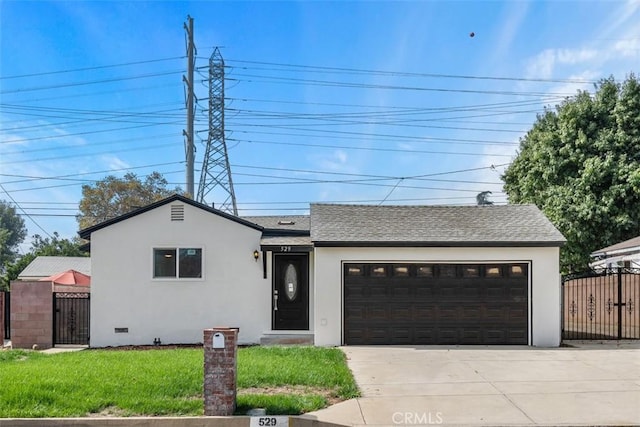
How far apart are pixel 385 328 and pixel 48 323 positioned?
27.8 feet

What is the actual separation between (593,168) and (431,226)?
11.5m

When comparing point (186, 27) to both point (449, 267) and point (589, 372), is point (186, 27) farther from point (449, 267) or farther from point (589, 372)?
point (589, 372)

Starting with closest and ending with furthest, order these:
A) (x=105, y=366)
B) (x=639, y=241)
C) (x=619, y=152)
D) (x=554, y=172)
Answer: (x=105, y=366) → (x=639, y=241) → (x=619, y=152) → (x=554, y=172)

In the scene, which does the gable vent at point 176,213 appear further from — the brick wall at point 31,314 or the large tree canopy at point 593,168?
the large tree canopy at point 593,168

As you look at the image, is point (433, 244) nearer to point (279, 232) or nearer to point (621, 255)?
point (279, 232)

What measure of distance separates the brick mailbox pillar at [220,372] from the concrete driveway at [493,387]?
109cm

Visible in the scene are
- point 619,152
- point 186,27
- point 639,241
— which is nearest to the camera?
point 639,241

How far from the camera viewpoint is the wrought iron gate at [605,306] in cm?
1360

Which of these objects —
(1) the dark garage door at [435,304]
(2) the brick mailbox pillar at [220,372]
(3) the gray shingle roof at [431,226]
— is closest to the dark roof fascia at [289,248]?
(3) the gray shingle roof at [431,226]

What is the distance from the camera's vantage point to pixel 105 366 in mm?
8875

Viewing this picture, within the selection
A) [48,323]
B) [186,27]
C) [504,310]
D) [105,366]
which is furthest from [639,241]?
[186,27]

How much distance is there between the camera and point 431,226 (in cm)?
1335

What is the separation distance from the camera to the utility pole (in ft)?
94.4

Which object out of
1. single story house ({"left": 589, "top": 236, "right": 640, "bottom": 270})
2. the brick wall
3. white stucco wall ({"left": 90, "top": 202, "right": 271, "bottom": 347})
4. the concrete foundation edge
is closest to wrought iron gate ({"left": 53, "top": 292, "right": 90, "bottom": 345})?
the brick wall
